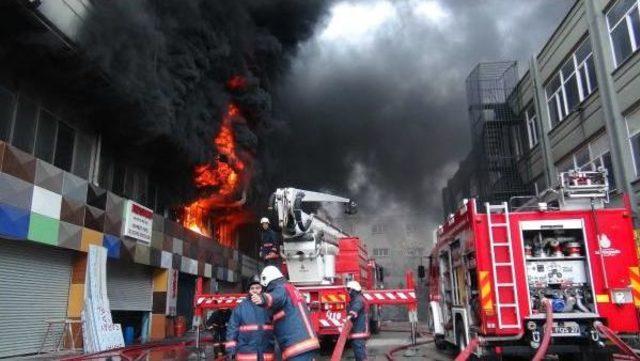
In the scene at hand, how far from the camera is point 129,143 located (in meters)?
14.9

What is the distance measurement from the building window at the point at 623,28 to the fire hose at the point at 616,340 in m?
8.84

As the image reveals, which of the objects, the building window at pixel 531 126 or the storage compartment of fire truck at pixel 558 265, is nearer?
the storage compartment of fire truck at pixel 558 265

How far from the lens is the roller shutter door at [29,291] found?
33.4 feet

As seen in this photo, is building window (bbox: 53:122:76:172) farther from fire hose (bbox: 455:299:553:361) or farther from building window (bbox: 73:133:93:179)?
fire hose (bbox: 455:299:553:361)

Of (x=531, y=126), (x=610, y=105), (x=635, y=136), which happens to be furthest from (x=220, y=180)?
(x=635, y=136)

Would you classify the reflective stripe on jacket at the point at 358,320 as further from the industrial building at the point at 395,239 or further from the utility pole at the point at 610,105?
the industrial building at the point at 395,239

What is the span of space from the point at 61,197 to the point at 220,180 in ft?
26.4

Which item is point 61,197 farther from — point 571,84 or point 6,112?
point 571,84

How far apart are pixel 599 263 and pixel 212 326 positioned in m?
6.74

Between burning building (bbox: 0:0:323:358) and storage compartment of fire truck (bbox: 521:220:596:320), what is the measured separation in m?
9.26

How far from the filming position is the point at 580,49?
16000 millimetres

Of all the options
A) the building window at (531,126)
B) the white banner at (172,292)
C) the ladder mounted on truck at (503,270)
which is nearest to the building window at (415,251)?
the building window at (531,126)

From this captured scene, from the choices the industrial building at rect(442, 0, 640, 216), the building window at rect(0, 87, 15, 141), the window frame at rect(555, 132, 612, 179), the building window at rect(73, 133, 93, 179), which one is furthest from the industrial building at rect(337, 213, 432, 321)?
the building window at rect(0, 87, 15, 141)

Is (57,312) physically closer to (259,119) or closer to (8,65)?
(8,65)
